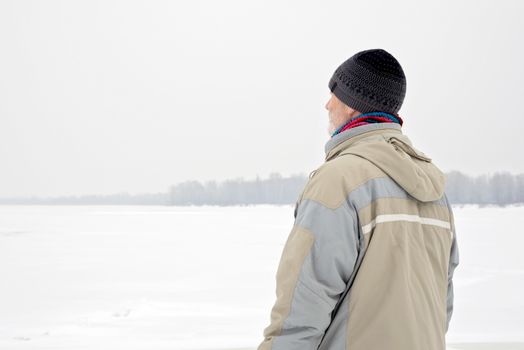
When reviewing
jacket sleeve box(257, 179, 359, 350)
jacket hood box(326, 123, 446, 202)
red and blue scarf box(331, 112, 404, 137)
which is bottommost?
jacket sleeve box(257, 179, 359, 350)

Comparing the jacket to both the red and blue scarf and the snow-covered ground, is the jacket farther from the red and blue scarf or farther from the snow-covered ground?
the snow-covered ground

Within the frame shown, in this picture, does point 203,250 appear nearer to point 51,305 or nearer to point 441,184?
point 51,305

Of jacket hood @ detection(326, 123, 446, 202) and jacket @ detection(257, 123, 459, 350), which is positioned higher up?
jacket hood @ detection(326, 123, 446, 202)

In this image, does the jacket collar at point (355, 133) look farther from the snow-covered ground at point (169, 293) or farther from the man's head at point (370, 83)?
the snow-covered ground at point (169, 293)

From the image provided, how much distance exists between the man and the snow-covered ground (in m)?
3.34

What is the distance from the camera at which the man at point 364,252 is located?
1084mm

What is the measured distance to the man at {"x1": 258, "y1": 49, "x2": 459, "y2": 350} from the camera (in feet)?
3.56

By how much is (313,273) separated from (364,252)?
13 centimetres

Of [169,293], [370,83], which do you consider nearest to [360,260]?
[370,83]

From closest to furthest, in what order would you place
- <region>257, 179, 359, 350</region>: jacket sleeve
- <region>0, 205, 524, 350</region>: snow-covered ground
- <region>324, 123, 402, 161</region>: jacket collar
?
<region>257, 179, 359, 350</region>: jacket sleeve, <region>324, 123, 402, 161</region>: jacket collar, <region>0, 205, 524, 350</region>: snow-covered ground

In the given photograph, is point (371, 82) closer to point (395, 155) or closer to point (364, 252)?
point (395, 155)

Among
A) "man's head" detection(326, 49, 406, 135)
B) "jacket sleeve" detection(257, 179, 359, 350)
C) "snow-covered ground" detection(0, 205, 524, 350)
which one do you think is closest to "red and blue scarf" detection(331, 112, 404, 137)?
Answer: "man's head" detection(326, 49, 406, 135)

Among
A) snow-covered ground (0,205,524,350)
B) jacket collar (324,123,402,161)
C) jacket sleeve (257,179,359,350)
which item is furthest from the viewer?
snow-covered ground (0,205,524,350)

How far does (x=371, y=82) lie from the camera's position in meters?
1.25
